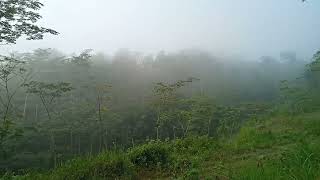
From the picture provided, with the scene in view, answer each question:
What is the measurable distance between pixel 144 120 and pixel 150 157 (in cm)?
4749

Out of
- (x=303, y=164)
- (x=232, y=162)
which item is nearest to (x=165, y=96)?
(x=232, y=162)

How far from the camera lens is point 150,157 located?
902 centimetres

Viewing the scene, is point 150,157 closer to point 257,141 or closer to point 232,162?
point 232,162

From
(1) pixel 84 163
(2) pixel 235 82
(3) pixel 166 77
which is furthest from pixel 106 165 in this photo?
(2) pixel 235 82

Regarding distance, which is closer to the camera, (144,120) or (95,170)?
(95,170)

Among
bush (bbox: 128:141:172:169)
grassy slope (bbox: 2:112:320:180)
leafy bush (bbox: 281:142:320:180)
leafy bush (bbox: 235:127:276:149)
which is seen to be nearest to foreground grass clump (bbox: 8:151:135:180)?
grassy slope (bbox: 2:112:320:180)

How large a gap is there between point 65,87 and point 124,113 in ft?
81.5

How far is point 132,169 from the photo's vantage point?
26.0 ft

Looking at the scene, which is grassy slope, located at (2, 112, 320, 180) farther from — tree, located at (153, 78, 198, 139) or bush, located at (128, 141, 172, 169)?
tree, located at (153, 78, 198, 139)

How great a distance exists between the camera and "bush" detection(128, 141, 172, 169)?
29.0 feet

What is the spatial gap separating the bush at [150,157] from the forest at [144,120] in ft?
0.07

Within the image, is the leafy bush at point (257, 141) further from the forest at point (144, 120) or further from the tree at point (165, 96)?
the tree at point (165, 96)

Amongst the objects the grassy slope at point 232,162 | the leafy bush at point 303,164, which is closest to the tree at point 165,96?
the grassy slope at point 232,162

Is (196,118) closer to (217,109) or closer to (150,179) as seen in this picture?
(217,109)
